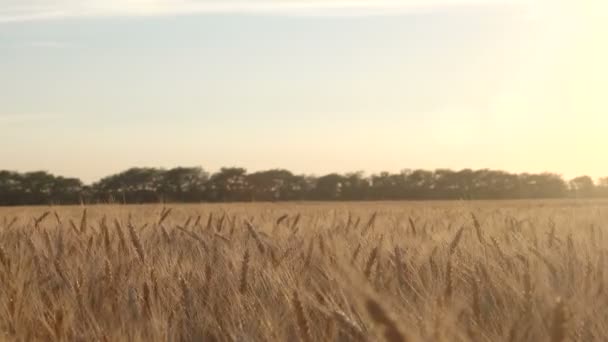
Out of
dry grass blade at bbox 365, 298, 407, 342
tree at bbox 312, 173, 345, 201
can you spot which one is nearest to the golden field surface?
dry grass blade at bbox 365, 298, 407, 342

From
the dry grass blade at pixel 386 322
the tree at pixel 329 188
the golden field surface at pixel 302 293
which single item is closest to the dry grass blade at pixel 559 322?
the golden field surface at pixel 302 293

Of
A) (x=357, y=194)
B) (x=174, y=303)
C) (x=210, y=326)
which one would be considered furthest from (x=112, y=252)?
(x=357, y=194)

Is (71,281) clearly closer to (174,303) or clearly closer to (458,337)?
(174,303)

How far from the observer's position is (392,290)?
257 centimetres

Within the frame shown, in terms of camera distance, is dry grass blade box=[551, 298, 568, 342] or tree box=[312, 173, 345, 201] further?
tree box=[312, 173, 345, 201]

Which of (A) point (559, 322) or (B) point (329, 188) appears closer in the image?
(A) point (559, 322)

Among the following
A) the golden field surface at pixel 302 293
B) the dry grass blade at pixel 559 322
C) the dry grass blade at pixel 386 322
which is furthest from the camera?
the golden field surface at pixel 302 293

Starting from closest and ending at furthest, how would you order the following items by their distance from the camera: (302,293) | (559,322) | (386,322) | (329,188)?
(386,322) < (559,322) < (302,293) < (329,188)

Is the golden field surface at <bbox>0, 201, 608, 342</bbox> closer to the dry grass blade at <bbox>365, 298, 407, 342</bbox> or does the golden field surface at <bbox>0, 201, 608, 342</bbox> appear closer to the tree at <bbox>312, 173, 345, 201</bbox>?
the dry grass blade at <bbox>365, 298, 407, 342</bbox>


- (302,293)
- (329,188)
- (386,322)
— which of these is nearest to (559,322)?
(386,322)

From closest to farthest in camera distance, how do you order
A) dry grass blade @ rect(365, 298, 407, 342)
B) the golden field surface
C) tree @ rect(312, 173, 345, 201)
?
dry grass blade @ rect(365, 298, 407, 342)
the golden field surface
tree @ rect(312, 173, 345, 201)

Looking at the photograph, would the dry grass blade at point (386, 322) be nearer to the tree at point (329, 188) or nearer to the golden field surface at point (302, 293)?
the golden field surface at point (302, 293)

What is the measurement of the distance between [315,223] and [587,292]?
318cm

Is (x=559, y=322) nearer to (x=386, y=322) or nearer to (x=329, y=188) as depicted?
(x=386, y=322)
